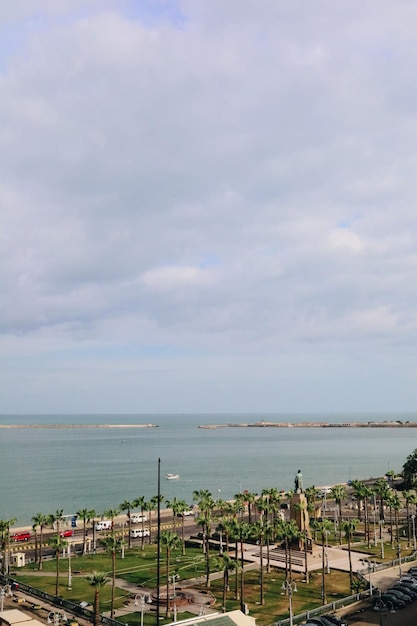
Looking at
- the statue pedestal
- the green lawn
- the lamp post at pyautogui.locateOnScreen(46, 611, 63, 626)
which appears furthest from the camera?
the statue pedestal

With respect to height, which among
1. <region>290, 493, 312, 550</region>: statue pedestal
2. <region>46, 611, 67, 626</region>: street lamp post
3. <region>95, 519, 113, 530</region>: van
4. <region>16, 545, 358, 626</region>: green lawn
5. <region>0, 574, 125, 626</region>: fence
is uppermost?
<region>290, 493, 312, 550</region>: statue pedestal

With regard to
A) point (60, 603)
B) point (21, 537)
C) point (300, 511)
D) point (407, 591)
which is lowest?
point (21, 537)

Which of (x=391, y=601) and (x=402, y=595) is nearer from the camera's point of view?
(x=391, y=601)

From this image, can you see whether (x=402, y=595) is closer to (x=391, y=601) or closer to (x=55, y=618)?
(x=391, y=601)

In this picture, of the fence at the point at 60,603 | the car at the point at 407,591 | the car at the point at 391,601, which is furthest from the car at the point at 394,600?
the fence at the point at 60,603

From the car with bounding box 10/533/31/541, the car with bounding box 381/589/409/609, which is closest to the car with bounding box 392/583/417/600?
the car with bounding box 381/589/409/609

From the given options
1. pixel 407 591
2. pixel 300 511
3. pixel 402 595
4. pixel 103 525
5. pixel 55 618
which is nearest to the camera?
pixel 55 618

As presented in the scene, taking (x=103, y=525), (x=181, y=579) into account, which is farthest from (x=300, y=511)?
(x=103, y=525)

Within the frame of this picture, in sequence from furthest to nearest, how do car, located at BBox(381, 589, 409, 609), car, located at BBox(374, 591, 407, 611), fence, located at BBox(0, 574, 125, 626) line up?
car, located at BBox(381, 589, 409, 609), car, located at BBox(374, 591, 407, 611), fence, located at BBox(0, 574, 125, 626)

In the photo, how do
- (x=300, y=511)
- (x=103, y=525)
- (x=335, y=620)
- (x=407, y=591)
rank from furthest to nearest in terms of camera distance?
(x=103, y=525), (x=300, y=511), (x=407, y=591), (x=335, y=620)

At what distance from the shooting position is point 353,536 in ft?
280

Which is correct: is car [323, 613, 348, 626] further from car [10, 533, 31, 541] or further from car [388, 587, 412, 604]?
car [10, 533, 31, 541]

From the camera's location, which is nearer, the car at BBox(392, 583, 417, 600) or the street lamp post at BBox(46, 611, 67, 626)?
the street lamp post at BBox(46, 611, 67, 626)

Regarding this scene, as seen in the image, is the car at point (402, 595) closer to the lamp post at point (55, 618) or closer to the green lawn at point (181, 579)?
the green lawn at point (181, 579)
